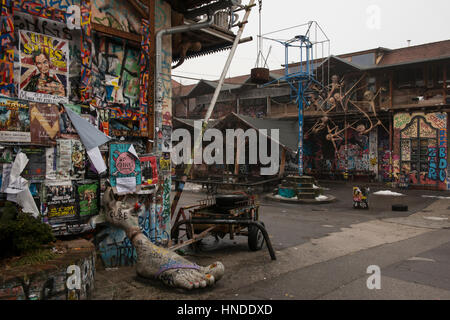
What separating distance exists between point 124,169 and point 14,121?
2174mm

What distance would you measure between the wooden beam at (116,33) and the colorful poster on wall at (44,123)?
1879 millimetres

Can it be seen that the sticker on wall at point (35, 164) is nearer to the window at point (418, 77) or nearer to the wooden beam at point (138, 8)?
the wooden beam at point (138, 8)

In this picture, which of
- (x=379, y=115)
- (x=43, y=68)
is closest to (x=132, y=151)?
(x=43, y=68)

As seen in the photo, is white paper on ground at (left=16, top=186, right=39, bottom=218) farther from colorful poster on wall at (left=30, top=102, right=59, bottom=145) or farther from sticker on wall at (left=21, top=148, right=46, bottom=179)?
colorful poster on wall at (left=30, top=102, right=59, bottom=145)

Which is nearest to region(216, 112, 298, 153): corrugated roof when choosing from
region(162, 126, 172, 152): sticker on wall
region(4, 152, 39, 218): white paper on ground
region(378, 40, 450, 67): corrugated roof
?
region(378, 40, 450, 67): corrugated roof

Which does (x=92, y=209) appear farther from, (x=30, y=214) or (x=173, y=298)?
(x=173, y=298)

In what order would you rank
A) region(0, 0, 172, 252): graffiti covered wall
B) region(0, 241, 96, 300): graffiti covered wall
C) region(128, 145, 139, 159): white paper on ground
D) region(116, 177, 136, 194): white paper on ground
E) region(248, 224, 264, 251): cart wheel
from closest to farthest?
region(0, 241, 96, 300): graffiti covered wall → region(0, 0, 172, 252): graffiti covered wall → region(116, 177, 136, 194): white paper on ground → region(128, 145, 139, 159): white paper on ground → region(248, 224, 264, 251): cart wheel

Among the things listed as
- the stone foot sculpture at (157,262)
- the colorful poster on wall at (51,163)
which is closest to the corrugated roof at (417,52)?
the stone foot sculpture at (157,262)

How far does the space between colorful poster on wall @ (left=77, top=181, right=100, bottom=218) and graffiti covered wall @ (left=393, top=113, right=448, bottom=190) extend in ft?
76.2

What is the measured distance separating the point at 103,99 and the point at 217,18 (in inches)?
179

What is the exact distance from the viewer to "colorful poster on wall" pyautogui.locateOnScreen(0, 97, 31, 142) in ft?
18.0

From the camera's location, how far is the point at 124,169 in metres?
7.20

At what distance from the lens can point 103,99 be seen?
723 cm

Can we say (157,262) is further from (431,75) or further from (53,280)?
(431,75)
